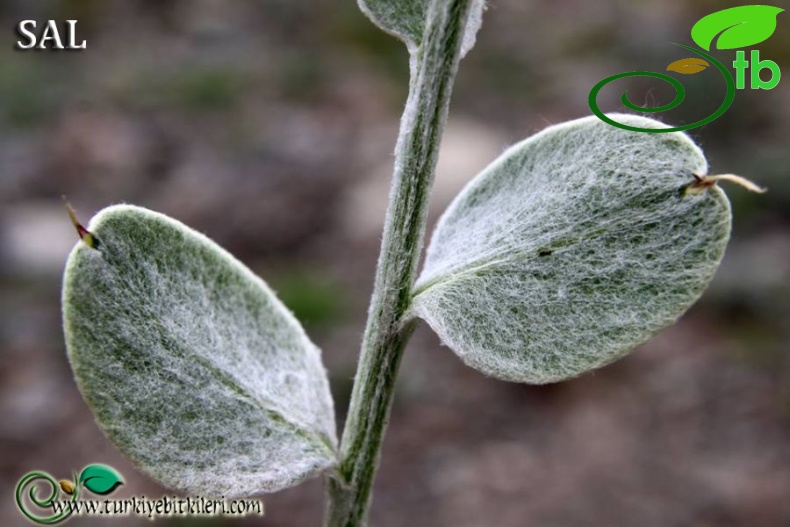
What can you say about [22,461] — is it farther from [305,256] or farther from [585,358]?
[585,358]

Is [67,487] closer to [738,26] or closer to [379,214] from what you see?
[738,26]

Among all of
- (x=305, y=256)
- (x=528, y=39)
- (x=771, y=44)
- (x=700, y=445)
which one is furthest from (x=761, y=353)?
(x=528, y=39)

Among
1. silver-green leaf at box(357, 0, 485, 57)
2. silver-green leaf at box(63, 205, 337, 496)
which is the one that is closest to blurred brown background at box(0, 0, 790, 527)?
silver-green leaf at box(63, 205, 337, 496)

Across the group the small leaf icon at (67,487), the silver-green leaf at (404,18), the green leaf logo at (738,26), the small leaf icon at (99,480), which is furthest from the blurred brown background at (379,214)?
the silver-green leaf at (404,18)

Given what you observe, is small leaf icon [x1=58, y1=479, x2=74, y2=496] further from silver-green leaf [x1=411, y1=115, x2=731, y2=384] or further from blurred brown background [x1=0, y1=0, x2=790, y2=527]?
blurred brown background [x1=0, y1=0, x2=790, y2=527]

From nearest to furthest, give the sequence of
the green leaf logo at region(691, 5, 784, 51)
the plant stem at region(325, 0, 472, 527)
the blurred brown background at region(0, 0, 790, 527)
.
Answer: the plant stem at region(325, 0, 472, 527) → the green leaf logo at region(691, 5, 784, 51) → the blurred brown background at region(0, 0, 790, 527)

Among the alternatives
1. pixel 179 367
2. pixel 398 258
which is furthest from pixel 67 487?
pixel 398 258
